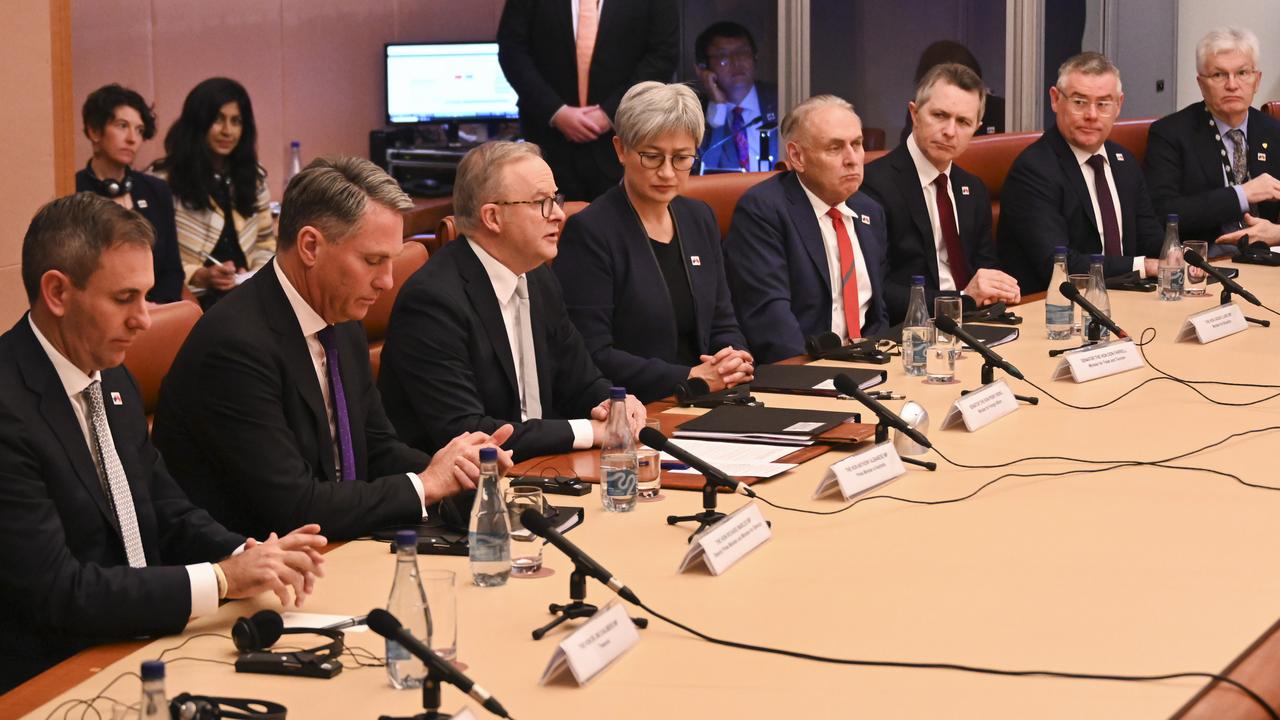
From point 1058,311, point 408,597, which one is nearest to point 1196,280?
point 1058,311

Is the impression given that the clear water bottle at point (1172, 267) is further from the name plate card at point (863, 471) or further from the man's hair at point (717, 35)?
the man's hair at point (717, 35)

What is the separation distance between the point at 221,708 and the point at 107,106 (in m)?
4.50

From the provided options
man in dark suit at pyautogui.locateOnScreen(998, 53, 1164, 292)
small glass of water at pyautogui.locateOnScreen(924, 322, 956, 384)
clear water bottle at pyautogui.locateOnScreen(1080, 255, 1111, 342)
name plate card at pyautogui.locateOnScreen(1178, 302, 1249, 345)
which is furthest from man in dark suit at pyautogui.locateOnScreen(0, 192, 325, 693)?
man in dark suit at pyautogui.locateOnScreen(998, 53, 1164, 292)

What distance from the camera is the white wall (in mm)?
8461

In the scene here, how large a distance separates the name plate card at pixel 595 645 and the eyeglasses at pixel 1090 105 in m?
4.28

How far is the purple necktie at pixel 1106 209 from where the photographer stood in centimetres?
571

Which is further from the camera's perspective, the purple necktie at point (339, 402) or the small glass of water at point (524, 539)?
the purple necktie at point (339, 402)

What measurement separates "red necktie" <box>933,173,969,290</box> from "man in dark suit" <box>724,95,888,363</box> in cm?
62

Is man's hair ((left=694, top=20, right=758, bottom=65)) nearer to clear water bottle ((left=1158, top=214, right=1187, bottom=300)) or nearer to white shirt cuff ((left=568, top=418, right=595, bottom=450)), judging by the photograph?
clear water bottle ((left=1158, top=214, right=1187, bottom=300))

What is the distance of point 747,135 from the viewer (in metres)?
7.80

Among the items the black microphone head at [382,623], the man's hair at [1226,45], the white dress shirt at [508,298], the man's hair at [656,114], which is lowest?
the black microphone head at [382,623]

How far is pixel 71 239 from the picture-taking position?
2.22 meters

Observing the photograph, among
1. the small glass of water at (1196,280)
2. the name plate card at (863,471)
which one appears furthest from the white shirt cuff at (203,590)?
the small glass of water at (1196,280)

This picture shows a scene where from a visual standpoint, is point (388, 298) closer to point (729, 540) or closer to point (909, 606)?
point (729, 540)
